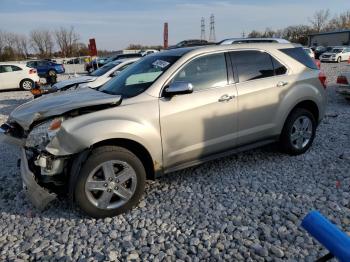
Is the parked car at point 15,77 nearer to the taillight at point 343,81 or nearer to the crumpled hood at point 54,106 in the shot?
the crumpled hood at point 54,106

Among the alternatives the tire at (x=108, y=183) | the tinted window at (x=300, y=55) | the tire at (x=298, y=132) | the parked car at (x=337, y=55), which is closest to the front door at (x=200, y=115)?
the tire at (x=108, y=183)

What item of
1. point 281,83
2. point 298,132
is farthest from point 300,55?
point 298,132

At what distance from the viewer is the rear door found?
167 inches

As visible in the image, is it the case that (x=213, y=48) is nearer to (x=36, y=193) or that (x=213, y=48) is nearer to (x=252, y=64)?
(x=252, y=64)

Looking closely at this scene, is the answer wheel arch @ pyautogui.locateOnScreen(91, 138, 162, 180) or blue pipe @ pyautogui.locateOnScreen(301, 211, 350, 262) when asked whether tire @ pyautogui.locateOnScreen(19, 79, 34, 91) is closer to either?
wheel arch @ pyautogui.locateOnScreen(91, 138, 162, 180)

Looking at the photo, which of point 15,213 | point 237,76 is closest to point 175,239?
point 15,213

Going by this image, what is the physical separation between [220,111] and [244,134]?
1.84ft

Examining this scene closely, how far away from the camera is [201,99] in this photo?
387 centimetres

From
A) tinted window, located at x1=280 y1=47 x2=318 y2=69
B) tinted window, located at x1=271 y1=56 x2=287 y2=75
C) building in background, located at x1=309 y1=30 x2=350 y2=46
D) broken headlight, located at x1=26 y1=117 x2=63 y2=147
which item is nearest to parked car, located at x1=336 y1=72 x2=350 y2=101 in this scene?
tinted window, located at x1=280 y1=47 x2=318 y2=69

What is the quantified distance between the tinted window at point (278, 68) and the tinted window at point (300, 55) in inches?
10.6

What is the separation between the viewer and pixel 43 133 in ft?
10.9

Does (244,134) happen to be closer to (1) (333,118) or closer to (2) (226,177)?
(2) (226,177)

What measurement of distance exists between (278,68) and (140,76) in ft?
6.53

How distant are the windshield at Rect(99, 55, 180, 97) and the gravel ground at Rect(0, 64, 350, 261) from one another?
1.30 metres
